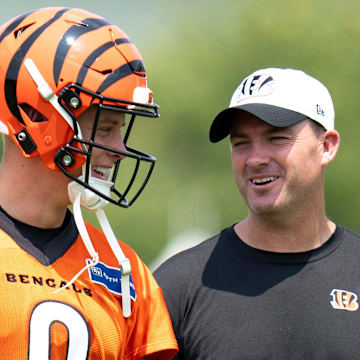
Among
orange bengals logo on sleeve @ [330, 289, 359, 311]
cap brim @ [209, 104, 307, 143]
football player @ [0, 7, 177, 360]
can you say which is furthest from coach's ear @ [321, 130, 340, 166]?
football player @ [0, 7, 177, 360]

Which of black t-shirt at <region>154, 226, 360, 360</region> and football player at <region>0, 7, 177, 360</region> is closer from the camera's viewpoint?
football player at <region>0, 7, 177, 360</region>

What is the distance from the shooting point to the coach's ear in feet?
10.9

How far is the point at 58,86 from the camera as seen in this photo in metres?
2.64

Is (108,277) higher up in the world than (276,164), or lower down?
lower down

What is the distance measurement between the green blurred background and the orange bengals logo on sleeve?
11.3 metres

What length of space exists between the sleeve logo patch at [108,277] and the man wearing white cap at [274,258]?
341 mm

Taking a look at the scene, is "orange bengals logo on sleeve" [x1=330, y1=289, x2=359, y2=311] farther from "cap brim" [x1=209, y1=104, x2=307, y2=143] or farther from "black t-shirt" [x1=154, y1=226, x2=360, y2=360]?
"cap brim" [x1=209, y1=104, x2=307, y2=143]

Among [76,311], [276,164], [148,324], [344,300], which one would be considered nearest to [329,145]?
[276,164]

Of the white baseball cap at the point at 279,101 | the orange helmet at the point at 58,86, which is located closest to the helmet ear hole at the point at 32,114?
the orange helmet at the point at 58,86

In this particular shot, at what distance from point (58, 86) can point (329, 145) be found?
1.29 m

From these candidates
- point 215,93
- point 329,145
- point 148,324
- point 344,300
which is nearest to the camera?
point 148,324

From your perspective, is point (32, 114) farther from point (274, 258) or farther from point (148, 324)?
point (274, 258)

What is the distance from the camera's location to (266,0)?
2127 cm

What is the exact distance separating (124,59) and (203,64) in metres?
A: 17.8
